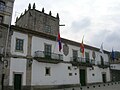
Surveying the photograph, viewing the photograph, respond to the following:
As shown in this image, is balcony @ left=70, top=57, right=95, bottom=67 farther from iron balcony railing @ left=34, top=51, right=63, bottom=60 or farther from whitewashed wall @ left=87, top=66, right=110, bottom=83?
iron balcony railing @ left=34, top=51, right=63, bottom=60

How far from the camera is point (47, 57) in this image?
20297 mm

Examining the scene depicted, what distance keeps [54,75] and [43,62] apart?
2597mm

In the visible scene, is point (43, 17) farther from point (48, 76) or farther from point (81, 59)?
point (48, 76)

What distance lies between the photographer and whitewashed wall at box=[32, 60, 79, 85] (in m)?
19.4

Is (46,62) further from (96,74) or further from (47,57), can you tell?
(96,74)

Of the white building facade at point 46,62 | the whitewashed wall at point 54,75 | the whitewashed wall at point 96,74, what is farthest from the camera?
the whitewashed wall at point 96,74

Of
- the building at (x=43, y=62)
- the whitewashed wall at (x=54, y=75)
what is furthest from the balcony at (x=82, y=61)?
the whitewashed wall at (x=54, y=75)

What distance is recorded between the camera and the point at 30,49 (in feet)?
63.8

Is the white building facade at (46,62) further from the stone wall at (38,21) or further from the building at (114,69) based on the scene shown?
the stone wall at (38,21)

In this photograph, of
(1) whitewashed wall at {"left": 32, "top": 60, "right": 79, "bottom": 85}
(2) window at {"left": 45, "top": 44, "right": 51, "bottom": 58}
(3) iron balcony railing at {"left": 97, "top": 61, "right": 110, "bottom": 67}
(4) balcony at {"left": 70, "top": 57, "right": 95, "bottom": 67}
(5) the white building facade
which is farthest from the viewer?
(3) iron balcony railing at {"left": 97, "top": 61, "right": 110, "bottom": 67}

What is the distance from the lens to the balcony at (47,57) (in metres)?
19.5

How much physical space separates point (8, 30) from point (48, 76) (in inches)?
309

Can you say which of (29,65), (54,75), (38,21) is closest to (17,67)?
(29,65)

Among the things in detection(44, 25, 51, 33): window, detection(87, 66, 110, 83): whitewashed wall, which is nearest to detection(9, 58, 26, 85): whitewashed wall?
detection(87, 66, 110, 83): whitewashed wall
